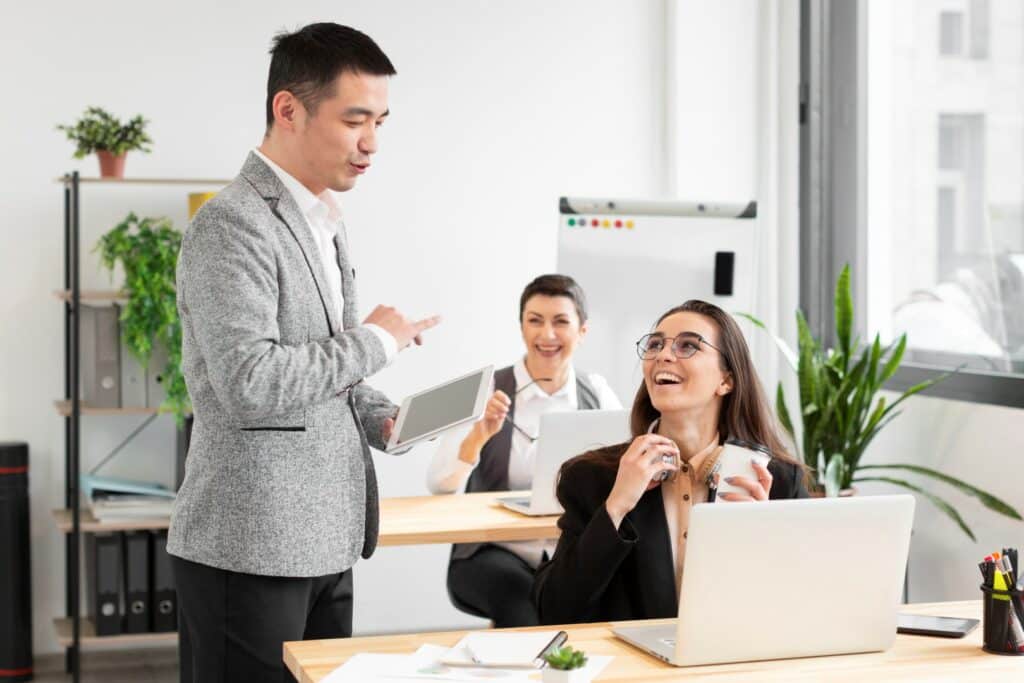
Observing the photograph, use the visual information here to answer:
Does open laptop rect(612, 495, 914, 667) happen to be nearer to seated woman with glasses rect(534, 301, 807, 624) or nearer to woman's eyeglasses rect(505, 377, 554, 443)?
seated woman with glasses rect(534, 301, 807, 624)

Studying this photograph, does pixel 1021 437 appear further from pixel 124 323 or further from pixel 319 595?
pixel 124 323

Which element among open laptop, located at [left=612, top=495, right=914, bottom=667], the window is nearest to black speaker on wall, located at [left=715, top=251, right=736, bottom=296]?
the window

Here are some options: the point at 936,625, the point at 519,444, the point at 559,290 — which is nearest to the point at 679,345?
the point at 936,625

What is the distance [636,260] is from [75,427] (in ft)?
6.61

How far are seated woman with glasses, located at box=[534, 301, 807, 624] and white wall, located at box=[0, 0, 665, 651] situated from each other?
2665 mm

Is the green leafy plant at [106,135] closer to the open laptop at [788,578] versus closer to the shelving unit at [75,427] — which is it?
the shelving unit at [75,427]

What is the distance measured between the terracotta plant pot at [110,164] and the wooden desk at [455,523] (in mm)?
1707

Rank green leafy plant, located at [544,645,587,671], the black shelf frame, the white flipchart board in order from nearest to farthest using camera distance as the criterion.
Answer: green leafy plant, located at [544,645,587,671], the black shelf frame, the white flipchart board

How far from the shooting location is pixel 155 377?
4.50 metres

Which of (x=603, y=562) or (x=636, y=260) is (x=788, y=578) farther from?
(x=636, y=260)

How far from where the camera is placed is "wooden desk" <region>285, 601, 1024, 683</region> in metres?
1.80

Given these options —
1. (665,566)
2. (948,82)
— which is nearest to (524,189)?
(948,82)

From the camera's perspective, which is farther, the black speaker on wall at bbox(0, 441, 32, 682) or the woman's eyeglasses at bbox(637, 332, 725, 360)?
the black speaker on wall at bbox(0, 441, 32, 682)

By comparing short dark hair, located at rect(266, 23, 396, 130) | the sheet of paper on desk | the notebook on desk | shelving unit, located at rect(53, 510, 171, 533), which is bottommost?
shelving unit, located at rect(53, 510, 171, 533)
